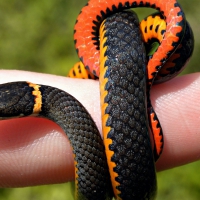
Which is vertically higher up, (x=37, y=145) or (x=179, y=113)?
(x=179, y=113)

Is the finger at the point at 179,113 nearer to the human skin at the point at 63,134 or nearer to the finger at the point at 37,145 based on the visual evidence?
the human skin at the point at 63,134

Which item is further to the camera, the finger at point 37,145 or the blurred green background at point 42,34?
the blurred green background at point 42,34

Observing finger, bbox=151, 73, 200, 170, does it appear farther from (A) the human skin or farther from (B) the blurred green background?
(B) the blurred green background

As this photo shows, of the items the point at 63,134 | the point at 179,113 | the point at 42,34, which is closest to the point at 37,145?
the point at 63,134

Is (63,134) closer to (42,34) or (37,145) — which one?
(37,145)

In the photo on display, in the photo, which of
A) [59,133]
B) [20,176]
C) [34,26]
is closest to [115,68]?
[59,133]

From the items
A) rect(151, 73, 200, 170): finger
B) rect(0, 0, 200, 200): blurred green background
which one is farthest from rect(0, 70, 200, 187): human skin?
rect(0, 0, 200, 200): blurred green background

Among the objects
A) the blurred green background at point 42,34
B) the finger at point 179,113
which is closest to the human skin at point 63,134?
the finger at point 179,113

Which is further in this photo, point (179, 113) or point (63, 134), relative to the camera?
point (179, 113)
